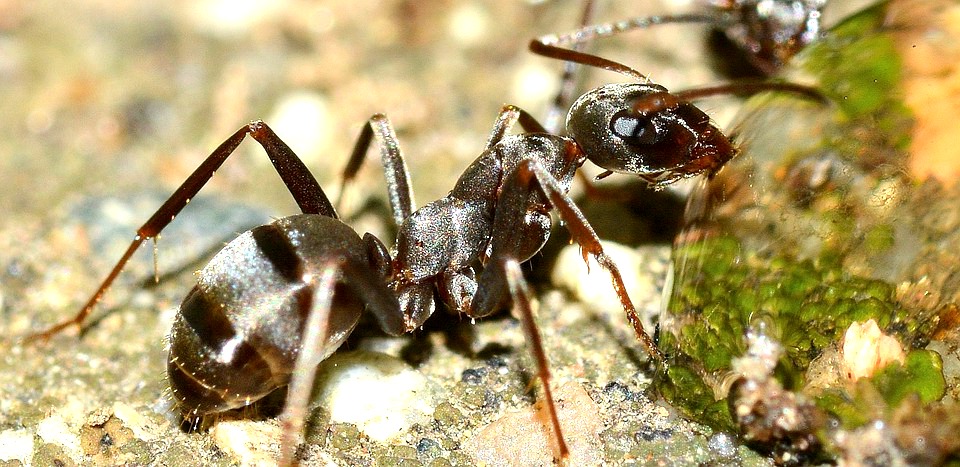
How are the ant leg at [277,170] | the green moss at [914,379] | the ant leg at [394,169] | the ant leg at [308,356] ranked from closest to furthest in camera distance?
the green moss at [914,379] → the ant leg at [308,356] → the ant leg at [277,170] → the ant leg at [394,169]

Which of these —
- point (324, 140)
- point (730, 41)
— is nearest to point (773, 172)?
point (730, 41)

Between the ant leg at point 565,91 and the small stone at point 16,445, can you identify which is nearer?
the small stone at point 16,445

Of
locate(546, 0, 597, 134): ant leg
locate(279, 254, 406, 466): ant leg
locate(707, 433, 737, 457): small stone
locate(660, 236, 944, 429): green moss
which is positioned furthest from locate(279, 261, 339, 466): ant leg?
locate(546, 0, 597, 134): ant leg

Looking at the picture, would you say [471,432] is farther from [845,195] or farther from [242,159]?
[242,159]

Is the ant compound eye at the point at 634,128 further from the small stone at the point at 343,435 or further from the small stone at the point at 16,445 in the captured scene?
the small stone at the point at 16,445

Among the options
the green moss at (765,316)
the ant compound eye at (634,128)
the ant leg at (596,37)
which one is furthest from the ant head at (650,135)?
the green moss at (765,316)
